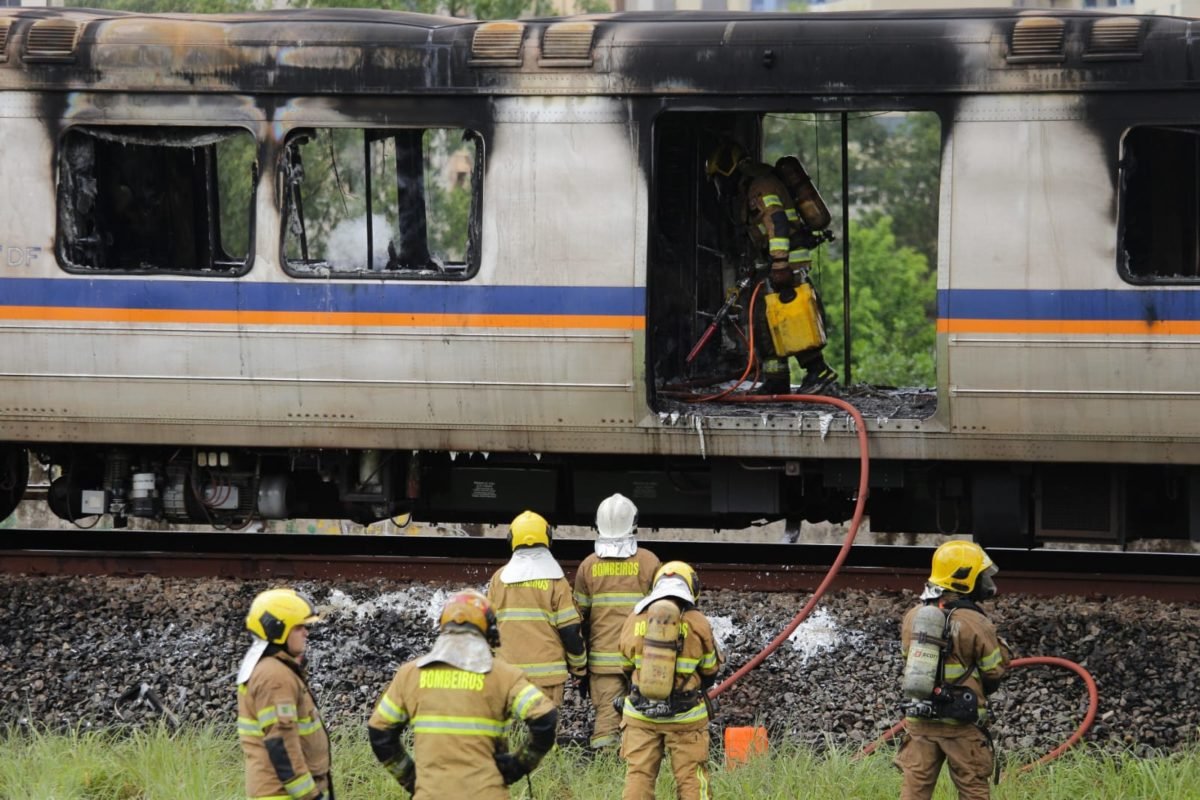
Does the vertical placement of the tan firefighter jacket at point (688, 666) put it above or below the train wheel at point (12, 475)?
below

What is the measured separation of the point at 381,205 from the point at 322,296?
0.67 meters

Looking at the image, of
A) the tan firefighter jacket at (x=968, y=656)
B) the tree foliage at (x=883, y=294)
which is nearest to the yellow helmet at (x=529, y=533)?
the tan firefighter jacket at (x=968, y=656)

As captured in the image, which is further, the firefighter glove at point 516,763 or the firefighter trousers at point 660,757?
the firefighter trousers at point 660,757

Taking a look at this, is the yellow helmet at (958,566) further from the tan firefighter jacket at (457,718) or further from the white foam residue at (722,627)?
the white foam residue at (722,627)

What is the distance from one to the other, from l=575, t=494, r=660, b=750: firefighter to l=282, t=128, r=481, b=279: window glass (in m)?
2.56

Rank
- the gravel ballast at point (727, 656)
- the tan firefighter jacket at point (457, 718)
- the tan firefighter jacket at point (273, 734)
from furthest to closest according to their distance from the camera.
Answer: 1. the gravel ballast at point (727, 656)
2. the tan firefighter jacket at point (273, 734)
3. the tan firefighter jacket at point (457, 718)

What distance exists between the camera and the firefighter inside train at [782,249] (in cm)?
1045

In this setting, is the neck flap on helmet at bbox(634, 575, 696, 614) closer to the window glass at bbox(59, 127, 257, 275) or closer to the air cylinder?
the air cylinder

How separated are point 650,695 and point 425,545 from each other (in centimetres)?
503

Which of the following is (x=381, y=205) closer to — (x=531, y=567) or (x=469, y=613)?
(x=531, y=567)

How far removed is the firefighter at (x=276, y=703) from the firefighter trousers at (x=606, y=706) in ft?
7.56

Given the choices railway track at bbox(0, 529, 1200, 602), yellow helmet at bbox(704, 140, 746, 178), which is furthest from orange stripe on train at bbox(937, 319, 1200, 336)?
yellow helmet at bbox(704, 140, 746, 178)

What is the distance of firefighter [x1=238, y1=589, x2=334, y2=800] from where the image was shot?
19.0 feet

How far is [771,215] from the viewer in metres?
10.4
